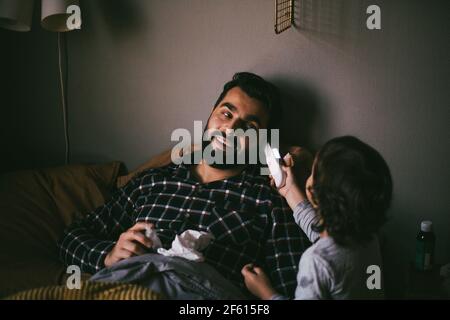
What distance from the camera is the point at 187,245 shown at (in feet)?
3.90

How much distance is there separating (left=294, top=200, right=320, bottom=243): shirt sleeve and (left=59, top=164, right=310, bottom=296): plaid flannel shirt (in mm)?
70

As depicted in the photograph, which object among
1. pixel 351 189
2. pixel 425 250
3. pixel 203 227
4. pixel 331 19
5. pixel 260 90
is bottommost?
pixel 425 250

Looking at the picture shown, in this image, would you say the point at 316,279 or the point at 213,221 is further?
the point at 213,221

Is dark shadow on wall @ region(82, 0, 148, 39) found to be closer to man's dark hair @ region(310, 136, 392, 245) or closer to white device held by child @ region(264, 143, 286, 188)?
white device held by child @ region(264, 143, 286, 188)

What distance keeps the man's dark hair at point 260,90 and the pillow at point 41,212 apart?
59cm

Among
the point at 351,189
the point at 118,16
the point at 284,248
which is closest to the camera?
the point at 351,189

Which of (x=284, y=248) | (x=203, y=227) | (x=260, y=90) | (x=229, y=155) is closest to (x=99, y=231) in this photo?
(x=203, y=227)

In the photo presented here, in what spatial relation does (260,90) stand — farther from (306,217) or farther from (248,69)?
(306,217)

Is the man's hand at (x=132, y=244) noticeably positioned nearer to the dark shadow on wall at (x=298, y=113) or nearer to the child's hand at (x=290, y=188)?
the child's hand at (x=290, y=188)

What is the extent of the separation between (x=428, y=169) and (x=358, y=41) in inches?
20.2

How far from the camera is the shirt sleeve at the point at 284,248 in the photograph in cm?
126

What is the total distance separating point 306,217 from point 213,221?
0.29 m

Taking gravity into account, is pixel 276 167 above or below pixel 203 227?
above
